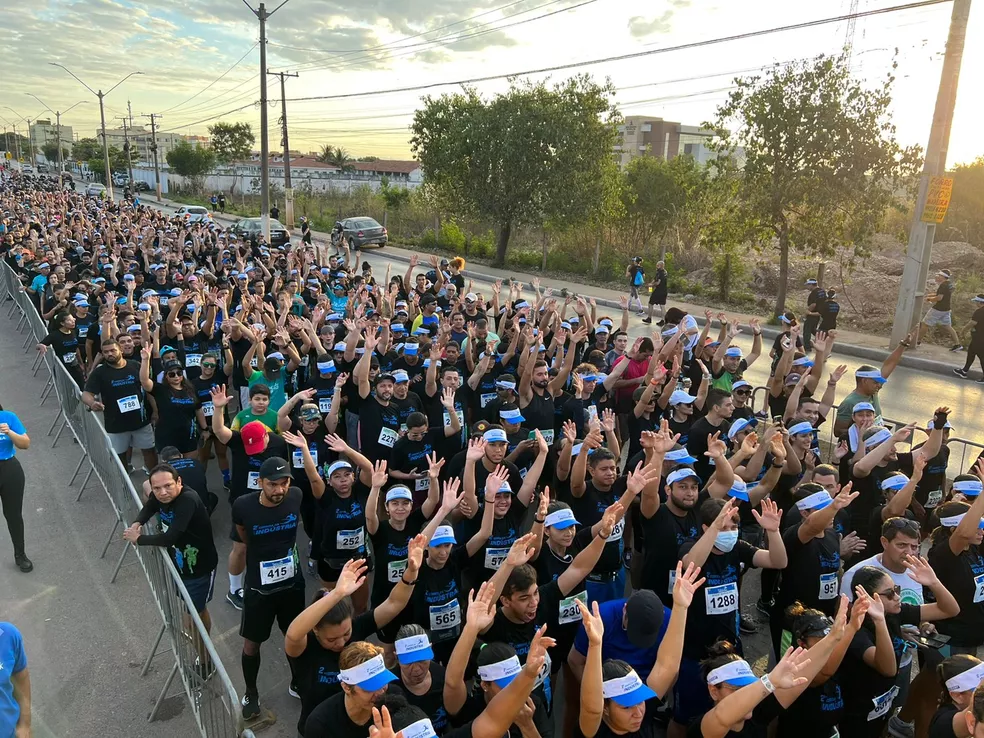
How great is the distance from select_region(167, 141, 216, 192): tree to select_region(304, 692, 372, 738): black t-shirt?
241 feet

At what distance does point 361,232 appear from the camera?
3369 cm

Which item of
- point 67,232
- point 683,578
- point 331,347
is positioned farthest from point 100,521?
point 67,232

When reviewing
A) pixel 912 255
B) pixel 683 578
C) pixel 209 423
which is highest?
pixel 912 255

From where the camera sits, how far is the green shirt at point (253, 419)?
6.48 metres

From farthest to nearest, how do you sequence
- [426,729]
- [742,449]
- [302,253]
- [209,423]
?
[302,253]
[209,423]
[742,449]
[426,729]

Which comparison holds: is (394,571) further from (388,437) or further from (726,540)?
(726,540)

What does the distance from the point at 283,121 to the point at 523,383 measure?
3542 cm

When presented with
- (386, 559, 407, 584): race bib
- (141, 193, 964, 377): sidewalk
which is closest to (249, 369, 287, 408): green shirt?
(386, 559, 407, 584): race bib

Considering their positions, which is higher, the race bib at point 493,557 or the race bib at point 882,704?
the race bib at point 493,557

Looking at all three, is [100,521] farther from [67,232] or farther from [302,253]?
[67,232]

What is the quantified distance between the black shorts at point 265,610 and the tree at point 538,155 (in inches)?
938

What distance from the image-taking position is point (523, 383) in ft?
23.1

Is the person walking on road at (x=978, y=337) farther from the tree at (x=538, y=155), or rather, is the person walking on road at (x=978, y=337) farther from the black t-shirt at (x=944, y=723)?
the tree at (x=538, y=155)

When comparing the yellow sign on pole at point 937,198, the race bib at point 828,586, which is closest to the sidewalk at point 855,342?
the yellow sign on pole at point 937,198
